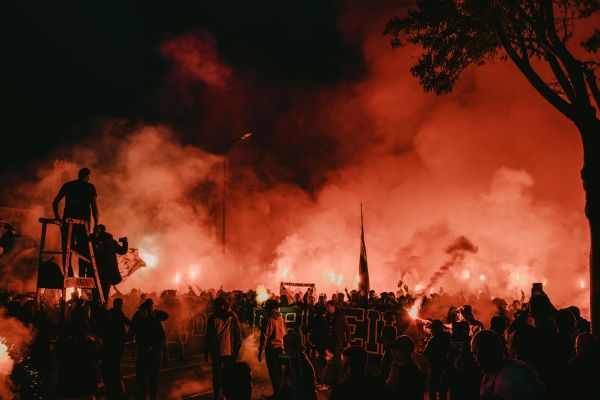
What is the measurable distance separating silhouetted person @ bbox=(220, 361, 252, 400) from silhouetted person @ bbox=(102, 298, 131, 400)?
4.75 metres

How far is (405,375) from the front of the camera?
18.6ft

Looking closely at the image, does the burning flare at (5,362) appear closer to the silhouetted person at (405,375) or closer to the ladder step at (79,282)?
the ladder step at (79,282)

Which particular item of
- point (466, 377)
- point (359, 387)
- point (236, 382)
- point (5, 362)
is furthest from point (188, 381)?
point (359, 387)

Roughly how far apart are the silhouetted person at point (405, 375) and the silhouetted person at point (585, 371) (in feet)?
4.94

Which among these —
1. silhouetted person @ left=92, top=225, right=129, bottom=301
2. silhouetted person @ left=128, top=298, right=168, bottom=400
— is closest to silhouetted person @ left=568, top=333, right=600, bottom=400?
silhouetted person @ left=128, top=298, right=168, bottom=400

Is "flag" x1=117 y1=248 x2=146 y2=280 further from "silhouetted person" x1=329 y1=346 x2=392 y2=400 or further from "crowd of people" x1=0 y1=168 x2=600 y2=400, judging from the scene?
"silhouetted person" x1=329 y1=346 x2=392 y2=400

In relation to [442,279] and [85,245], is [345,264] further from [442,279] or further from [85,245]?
[85,245]

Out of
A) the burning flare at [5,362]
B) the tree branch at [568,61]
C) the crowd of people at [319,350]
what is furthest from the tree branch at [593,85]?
the burning flare at [5,362]

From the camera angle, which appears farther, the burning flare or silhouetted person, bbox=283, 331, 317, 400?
the burning flare

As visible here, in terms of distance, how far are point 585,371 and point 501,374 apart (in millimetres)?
1621

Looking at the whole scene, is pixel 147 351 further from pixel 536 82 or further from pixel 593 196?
pixel 536 82

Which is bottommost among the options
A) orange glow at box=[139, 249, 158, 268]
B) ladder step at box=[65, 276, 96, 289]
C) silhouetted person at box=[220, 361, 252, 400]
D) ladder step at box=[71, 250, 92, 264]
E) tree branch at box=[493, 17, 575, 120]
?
silhouetted person at box=[220, 361, 252, 400]

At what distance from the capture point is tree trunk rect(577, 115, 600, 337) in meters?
8.20

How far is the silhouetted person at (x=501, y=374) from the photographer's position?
3.93 metres
